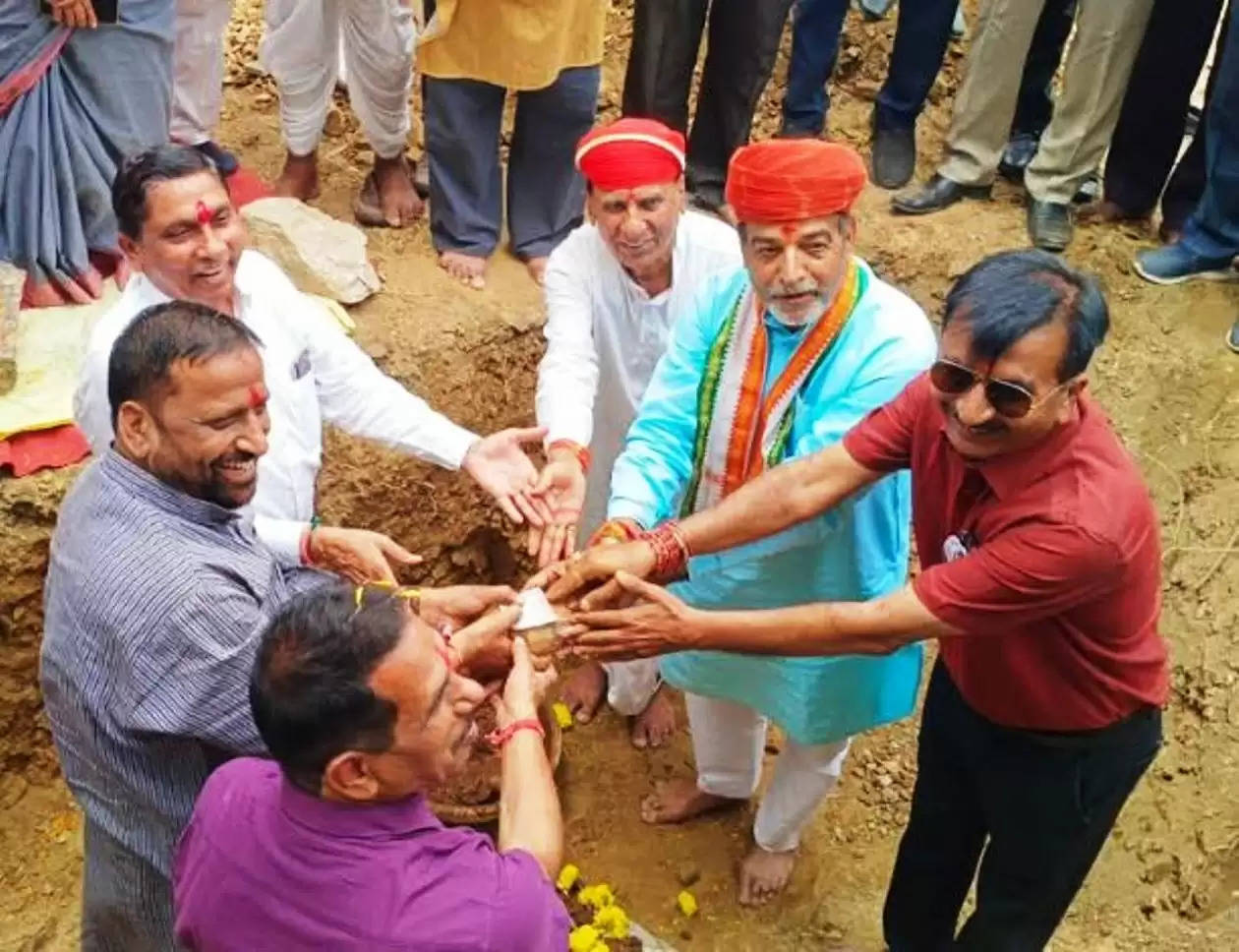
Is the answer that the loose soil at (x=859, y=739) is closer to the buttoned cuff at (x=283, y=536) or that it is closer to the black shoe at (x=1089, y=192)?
the black shoe at (x=1089, y=192)

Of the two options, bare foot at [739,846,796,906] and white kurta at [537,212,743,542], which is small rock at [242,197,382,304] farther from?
bare foot at [739,846,796,906]

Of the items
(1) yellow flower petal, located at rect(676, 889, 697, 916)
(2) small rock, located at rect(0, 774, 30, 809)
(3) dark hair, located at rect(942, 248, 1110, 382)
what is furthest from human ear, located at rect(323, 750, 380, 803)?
(2) small rock, located at rect(0, 774, 30, 809)

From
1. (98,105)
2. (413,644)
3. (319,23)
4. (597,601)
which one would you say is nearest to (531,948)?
(413,644)

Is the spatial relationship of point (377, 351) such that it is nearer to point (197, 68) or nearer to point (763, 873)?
point (197, 68)

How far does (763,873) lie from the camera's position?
14.7 feet

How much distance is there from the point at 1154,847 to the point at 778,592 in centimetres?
172

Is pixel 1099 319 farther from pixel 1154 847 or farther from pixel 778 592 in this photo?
pixel 1154 847

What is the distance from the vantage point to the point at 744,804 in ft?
15.8

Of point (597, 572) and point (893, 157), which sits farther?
point (893, 157)

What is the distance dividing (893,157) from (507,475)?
3414 millimetres

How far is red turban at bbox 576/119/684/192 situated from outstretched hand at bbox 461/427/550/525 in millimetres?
723

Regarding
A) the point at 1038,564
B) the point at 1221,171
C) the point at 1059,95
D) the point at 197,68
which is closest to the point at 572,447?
the point at 1038,564

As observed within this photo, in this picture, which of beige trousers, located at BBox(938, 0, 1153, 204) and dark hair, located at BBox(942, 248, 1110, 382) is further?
beige trousers, located at BBox(938, 0, 1153, 204)

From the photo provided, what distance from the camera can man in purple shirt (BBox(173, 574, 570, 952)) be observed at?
2125 mm
